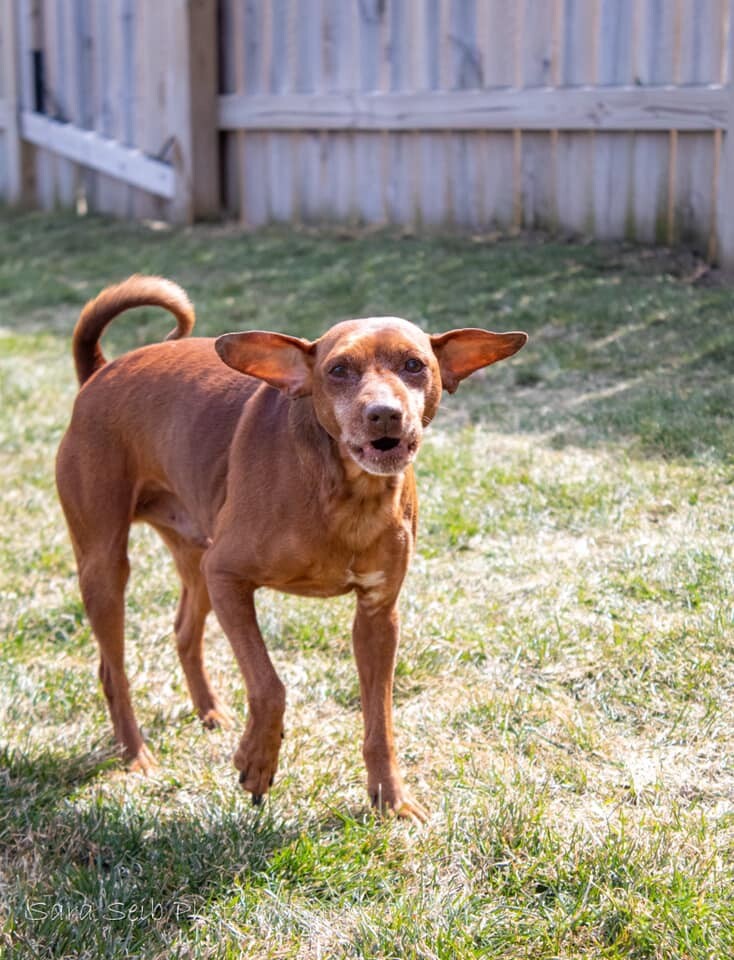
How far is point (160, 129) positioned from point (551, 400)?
548cm

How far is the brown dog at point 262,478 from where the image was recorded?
9.89ft

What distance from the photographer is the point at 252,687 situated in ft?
10.2

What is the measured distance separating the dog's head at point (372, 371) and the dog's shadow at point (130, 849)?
891 millimetres

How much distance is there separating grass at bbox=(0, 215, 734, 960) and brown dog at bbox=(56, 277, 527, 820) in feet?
0.76

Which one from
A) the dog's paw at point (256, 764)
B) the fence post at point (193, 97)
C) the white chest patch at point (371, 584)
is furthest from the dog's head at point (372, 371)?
the fence post at point (193, 97)

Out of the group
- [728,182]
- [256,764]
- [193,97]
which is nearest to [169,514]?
[256,764]

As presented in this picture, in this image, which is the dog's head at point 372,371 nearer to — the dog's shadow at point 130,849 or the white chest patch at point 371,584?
the white chest patch at point 371,584

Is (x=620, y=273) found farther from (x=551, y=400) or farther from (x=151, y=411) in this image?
(x=151, y=411)

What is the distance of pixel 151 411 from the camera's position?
143 inches

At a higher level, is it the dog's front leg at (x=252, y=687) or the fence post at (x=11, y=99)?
the fence post at (x=11, y=99)

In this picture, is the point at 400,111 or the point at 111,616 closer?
the point at 111,616

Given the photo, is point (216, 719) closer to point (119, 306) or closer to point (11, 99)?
point (119, 306)

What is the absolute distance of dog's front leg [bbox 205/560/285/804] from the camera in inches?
121

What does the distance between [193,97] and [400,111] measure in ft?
6.54
